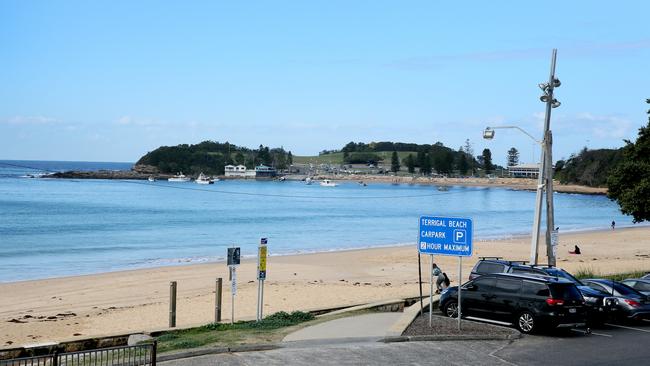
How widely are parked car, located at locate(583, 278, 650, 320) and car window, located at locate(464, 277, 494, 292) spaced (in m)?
4.15

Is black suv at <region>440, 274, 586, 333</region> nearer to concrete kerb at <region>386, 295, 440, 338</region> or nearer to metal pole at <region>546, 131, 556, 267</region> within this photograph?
concrete kerb at <region>386, 295, 440, 338</region>

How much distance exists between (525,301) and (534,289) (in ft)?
1.19

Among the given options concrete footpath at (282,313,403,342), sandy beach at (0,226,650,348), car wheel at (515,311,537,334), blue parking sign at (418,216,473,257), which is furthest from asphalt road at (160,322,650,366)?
sandy beach at (0,226,650,348)

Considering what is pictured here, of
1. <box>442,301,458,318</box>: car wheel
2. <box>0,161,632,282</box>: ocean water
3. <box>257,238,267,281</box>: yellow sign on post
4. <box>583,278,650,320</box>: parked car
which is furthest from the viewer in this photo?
<box>0,161,632,282</box>: ocean water

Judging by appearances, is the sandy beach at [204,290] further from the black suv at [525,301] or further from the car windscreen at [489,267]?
the black suv at [525,301]

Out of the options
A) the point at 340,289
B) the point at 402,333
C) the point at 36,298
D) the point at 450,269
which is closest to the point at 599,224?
the point at 450,269

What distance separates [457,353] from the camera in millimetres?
15328

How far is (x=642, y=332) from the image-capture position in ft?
63.1

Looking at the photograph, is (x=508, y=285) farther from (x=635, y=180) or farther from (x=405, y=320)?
(x=635, y=180)

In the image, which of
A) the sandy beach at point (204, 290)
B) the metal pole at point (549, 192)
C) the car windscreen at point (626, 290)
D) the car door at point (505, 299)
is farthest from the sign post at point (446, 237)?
the metal pole at point (549, 192)

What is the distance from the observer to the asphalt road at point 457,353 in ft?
45.8

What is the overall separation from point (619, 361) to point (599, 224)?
8398 cm

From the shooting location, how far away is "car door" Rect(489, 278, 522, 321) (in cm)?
1822

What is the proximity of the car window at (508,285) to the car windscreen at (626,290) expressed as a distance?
14.5 feet
